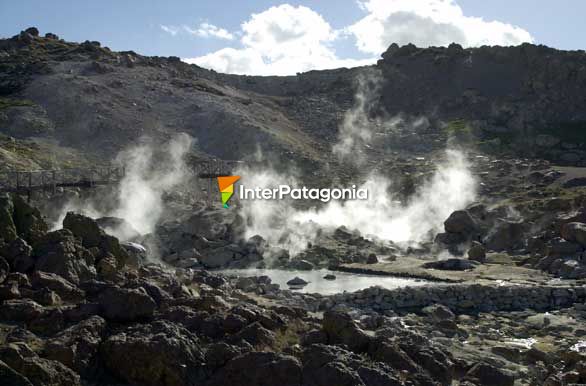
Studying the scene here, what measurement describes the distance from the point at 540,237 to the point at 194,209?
84.0 feet

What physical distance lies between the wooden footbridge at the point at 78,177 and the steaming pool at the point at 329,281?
12.7 metres

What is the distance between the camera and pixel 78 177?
180 ft

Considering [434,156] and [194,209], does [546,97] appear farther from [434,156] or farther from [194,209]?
[194,209]

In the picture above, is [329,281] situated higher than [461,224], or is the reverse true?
[461,224]

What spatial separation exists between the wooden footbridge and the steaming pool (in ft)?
41.8

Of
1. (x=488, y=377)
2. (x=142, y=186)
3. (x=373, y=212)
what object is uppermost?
(x=142, y=186)

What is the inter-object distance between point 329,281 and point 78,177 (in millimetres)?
23931

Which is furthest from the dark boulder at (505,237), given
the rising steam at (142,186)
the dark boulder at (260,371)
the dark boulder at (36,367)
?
the dark boulder at (36,367)

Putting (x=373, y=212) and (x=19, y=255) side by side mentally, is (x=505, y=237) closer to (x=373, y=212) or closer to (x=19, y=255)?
(x=373, y=212)

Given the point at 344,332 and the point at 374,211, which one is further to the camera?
the point at 374,211

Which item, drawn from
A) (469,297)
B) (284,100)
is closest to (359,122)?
(284,100)

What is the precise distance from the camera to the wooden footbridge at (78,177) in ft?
145

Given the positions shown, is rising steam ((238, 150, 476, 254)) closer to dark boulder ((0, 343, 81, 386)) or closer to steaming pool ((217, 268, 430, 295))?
steaming pool ((217, 268, 430, 295))

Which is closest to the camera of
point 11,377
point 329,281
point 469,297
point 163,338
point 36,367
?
point 11,377
